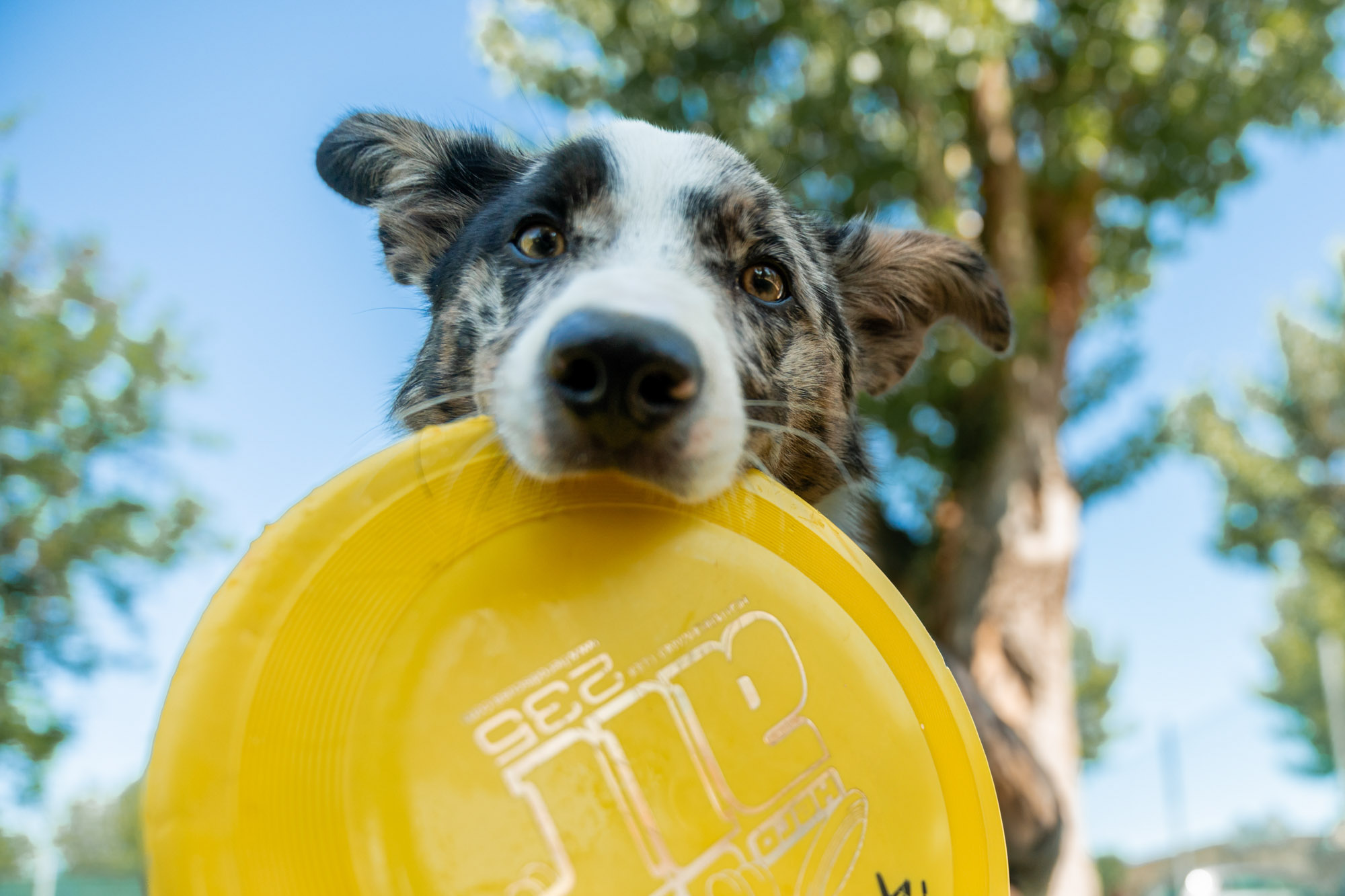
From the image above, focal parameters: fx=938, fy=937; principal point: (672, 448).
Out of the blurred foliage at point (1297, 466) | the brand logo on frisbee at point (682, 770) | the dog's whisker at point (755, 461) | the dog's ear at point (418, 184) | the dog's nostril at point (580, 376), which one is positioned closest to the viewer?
the brand logo on frisbee at point (682, 770)

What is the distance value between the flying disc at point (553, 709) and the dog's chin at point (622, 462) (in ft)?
0.23

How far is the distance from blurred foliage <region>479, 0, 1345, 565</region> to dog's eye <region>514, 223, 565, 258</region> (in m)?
8.19

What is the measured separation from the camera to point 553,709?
186cm

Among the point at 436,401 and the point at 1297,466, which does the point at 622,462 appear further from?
the point at 1297,466

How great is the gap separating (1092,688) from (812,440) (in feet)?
173

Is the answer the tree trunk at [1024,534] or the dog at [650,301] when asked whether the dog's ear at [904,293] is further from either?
the tree trunk at [1024,534]

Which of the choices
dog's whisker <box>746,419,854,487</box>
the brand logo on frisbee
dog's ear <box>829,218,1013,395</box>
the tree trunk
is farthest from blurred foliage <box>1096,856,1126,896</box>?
the brand logo on frisbee

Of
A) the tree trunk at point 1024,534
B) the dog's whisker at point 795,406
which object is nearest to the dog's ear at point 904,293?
the dog's whisker at point 795,406

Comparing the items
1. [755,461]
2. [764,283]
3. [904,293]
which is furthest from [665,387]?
[904,293]

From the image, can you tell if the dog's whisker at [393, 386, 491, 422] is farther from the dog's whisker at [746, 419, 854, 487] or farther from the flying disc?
the dog's whisker at [746, 419, 854, 487]

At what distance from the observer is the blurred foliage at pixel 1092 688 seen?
47.7 m

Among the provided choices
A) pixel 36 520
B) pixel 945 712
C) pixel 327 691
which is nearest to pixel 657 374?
pixel 327 691

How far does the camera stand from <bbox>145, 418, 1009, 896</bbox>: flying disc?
1.64 m

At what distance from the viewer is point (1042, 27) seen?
1178 cm
